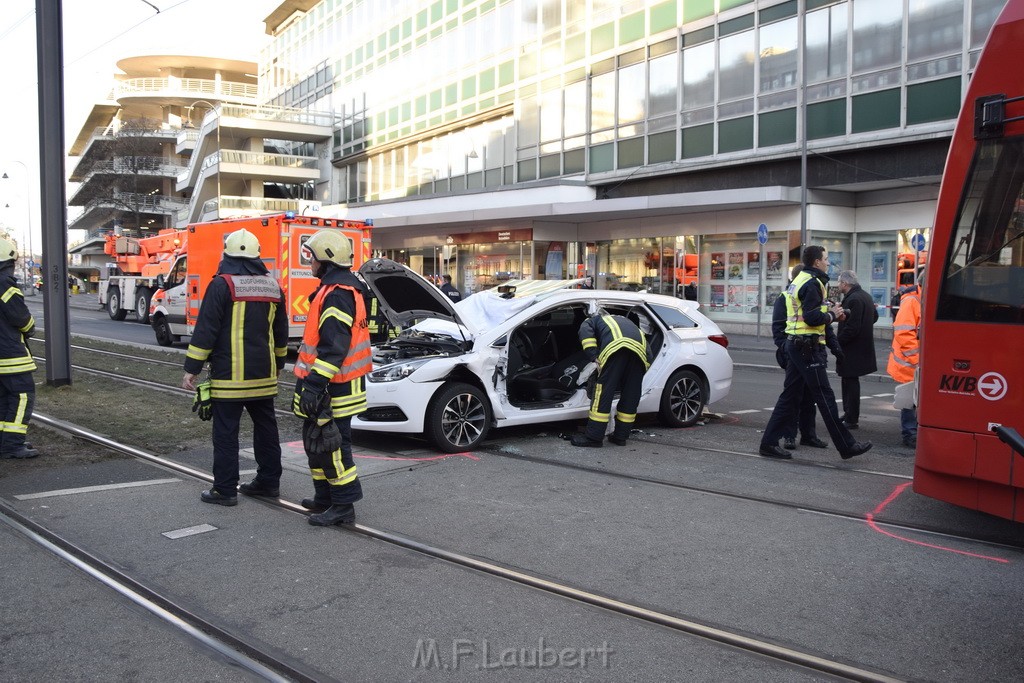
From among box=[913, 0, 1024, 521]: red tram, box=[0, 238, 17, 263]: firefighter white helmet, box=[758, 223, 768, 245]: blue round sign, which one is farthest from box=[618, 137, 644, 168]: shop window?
box=[913, 0, 1024, 521]: red tram

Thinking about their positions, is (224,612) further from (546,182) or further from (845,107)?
(546,182)

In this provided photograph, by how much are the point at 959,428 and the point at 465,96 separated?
104 ft

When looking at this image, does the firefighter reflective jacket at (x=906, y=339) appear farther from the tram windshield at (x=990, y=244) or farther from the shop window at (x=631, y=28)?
the shop window at (x=631, y=28)

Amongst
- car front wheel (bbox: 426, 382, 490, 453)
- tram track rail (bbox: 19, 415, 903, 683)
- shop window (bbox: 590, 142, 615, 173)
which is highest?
shop window (bbox: 590, 142, 615, 173)

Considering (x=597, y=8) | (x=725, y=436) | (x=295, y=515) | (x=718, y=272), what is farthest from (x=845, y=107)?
(x=295, y=515)

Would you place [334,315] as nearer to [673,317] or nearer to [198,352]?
[198,352]

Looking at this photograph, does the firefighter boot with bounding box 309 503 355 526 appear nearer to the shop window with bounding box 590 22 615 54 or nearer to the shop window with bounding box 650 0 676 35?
the shop window with bounding box 650 0 676 35

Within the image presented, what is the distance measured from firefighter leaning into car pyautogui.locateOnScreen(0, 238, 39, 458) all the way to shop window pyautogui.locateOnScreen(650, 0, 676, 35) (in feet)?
75.9

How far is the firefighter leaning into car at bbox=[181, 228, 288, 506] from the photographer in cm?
569

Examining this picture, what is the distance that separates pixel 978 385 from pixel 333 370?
387 cm

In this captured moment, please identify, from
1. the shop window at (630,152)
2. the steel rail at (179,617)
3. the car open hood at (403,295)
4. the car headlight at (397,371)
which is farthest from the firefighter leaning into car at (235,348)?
the shop window at (630,152)

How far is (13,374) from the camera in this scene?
7285 millimetres

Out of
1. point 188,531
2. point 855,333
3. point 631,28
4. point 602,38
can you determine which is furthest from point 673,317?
point 602,38

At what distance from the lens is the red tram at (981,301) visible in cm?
493
